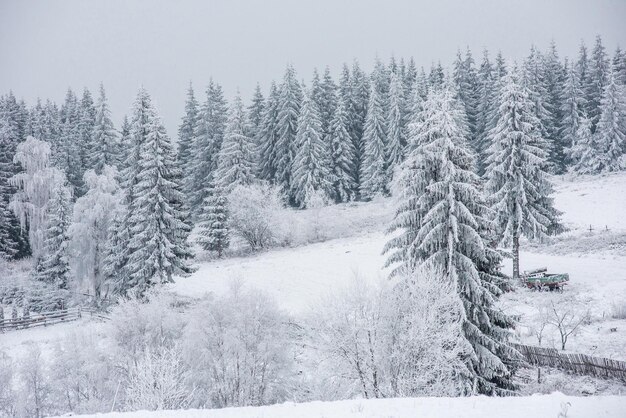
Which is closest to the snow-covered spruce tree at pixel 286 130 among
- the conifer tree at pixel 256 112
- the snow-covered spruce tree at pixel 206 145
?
the conifer tree at pixel 256 112

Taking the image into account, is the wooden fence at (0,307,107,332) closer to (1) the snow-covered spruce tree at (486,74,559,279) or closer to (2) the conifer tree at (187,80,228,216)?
(2) the conifer tree at (187,80,228,216)

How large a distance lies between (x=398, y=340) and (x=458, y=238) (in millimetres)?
4568

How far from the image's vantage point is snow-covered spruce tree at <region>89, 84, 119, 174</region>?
5128 cm

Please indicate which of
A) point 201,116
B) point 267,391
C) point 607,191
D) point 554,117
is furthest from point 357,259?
point 554,117

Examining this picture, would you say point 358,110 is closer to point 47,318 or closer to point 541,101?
point 541,101

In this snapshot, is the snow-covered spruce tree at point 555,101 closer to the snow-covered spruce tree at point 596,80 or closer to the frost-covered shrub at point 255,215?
the snow-covered spruce tree at point 596,80

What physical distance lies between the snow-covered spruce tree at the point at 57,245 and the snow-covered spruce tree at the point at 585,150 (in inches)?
2148

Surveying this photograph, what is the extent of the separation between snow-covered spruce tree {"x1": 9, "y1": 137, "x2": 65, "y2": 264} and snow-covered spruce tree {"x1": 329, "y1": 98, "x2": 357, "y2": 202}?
3220 cm

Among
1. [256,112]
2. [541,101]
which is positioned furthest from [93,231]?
[541,101]

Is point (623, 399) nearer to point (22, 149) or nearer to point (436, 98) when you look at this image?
point (436, 98)

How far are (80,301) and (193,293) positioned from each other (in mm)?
8826

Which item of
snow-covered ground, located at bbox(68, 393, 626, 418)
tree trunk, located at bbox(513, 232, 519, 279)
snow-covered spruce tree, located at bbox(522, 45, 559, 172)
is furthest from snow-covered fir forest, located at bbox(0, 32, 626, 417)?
snow-covered ground, located at bbox(68, 393, 626, 418)

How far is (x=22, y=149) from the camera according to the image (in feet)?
122

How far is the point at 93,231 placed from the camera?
3347 cm
